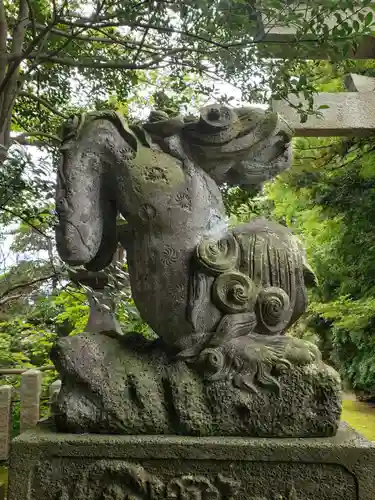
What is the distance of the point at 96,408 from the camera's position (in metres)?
1.41

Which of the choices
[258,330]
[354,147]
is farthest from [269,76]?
[354,147]

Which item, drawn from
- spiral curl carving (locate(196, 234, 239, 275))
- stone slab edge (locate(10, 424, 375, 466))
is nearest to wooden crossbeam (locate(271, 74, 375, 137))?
spiral curl carving (locate(196, 234, 239, 275))

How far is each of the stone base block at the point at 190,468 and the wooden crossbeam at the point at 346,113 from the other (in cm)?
351

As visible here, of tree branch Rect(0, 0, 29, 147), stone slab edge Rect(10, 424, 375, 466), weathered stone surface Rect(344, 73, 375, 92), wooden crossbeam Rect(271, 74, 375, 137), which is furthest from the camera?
weathered stone surface Rect(344, 73, 375, 92)

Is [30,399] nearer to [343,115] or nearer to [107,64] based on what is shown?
[107,64]

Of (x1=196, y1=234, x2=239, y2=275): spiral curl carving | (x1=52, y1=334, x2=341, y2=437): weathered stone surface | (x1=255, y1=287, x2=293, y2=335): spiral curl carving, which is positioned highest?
(x1=196, y1=234, x2=239, y2=275): spiral curl carving

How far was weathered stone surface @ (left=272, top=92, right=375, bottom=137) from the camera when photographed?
4.46 meters

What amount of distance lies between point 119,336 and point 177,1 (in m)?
1.66

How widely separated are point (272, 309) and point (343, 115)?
139 inches

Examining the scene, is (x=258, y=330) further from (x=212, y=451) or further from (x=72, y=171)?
(x=72, y=171)

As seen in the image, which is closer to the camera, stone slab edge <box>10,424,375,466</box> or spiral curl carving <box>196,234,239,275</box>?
stone slab edge <box>10,424,375,466</box>

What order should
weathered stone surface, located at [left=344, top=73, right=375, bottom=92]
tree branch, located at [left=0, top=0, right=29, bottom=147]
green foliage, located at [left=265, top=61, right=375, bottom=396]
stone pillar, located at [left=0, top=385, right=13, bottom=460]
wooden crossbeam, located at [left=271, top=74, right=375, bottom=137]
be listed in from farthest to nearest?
green foliage, located at [left=265, top=61, right=375, bottom=396] < weathered stone surface, located at [left=344, top=73, right=375, bottom=92] < wooden crossbeam, located at [left=271, top=74, right=375, bottom=137] < stone pillar, located at [left=0, top=385, right=13, bottom=460] < tree branch, located at [left=0, top=0, right=29, bottom=147]

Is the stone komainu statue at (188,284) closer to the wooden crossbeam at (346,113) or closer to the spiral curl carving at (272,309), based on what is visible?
the spiral curl carving at (272,309)

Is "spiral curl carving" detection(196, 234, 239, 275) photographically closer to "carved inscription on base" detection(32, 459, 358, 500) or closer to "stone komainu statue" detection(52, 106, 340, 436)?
"stone komainu statue" detection(52, 106, 340, 436)
